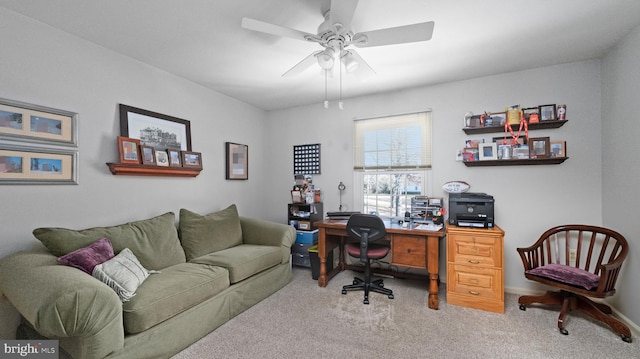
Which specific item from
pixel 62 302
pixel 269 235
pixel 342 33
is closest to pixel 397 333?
pixel 269 235

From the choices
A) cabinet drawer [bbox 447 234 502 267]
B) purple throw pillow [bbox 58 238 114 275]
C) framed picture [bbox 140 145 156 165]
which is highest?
framed picture [bbox 140 145 156 165]

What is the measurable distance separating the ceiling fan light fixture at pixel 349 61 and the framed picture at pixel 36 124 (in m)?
2.25

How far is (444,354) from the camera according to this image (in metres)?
1.87

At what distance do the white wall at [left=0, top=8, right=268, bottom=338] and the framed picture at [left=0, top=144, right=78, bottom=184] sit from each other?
64mm

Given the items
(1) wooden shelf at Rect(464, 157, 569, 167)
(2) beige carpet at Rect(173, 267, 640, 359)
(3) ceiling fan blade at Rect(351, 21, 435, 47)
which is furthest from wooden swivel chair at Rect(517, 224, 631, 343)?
(3) ceiling fan blade at Rect(351, 21, 435, 47)

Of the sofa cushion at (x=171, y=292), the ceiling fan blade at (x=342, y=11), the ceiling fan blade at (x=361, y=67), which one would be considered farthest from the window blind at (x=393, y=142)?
the sofa cushion at (x=171, y=292)

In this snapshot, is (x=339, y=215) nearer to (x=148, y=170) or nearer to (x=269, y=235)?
(x=269, y=235)

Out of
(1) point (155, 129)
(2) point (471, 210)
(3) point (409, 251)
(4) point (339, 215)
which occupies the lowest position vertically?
(3) point (409, 251)

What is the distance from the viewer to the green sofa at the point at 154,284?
1.38m

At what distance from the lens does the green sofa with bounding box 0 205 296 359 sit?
4.54 ft

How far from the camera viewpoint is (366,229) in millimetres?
2719

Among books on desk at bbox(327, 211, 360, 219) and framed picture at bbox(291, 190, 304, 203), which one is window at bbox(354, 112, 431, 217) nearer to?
books on desk at bbox(327, 211, 360, 219)

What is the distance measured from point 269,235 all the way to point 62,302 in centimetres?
200

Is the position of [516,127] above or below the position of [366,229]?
above
